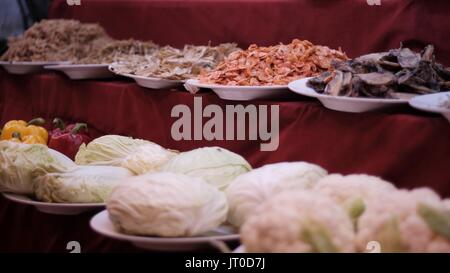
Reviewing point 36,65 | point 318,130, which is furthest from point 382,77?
point 36,65

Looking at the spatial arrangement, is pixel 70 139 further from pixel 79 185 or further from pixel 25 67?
pixel 79 185

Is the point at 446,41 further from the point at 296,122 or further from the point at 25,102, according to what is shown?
the point at 25,102

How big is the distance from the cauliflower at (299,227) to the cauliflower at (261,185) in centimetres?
20

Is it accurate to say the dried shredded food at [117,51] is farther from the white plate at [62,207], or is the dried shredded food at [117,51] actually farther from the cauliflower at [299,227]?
the cauliflower at [299,227]

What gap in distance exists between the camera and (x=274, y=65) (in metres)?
2.07

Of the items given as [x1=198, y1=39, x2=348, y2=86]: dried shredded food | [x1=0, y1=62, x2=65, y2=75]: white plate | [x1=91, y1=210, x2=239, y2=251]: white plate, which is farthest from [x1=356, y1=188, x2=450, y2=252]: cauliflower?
[x1=0, y1=62, x2=65, y2=75]: white plate

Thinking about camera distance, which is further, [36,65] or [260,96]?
[36,65]

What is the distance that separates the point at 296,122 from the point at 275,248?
684 millimetres

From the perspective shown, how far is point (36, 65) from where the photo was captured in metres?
2.88

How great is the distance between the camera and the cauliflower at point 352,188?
1.25 meters

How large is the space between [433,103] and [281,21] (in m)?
1.21

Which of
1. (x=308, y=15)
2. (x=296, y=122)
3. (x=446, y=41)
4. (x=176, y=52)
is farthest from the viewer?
(x=176, y=52)

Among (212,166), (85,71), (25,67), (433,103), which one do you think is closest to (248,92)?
(212,166)

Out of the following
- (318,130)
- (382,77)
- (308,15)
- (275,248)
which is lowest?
(275,248)
